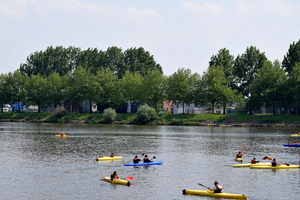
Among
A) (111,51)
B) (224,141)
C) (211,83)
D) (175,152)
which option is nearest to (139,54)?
(111,51)

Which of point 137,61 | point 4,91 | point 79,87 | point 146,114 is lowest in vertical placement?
point 146,114

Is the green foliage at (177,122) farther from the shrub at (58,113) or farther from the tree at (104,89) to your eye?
the shrub at (58,113)

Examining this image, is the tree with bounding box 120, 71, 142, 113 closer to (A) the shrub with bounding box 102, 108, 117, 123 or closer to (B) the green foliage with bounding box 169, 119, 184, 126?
(A) the shrub with bounding box 102, 108, 117, 123

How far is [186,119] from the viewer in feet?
425

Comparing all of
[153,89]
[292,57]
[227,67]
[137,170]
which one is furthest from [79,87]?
[137,170]

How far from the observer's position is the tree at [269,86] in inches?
4705

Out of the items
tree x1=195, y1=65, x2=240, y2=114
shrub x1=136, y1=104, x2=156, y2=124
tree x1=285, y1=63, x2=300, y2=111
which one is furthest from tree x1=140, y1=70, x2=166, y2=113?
tree x1=285, y1=63, x2=300, y2=111

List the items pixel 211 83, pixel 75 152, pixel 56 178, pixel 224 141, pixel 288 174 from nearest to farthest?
pixel 56 178 → pixel 288 174 → pixel 75 152 → pixel 224 141 → pixel 211 83

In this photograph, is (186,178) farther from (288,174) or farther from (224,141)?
(224,141)

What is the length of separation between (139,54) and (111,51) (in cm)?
1142

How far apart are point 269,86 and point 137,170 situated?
271 ft

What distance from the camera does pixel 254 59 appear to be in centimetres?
13525

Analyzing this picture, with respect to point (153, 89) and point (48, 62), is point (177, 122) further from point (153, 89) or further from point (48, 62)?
point (48, 62)

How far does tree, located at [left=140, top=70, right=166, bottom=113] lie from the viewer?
140 meters
